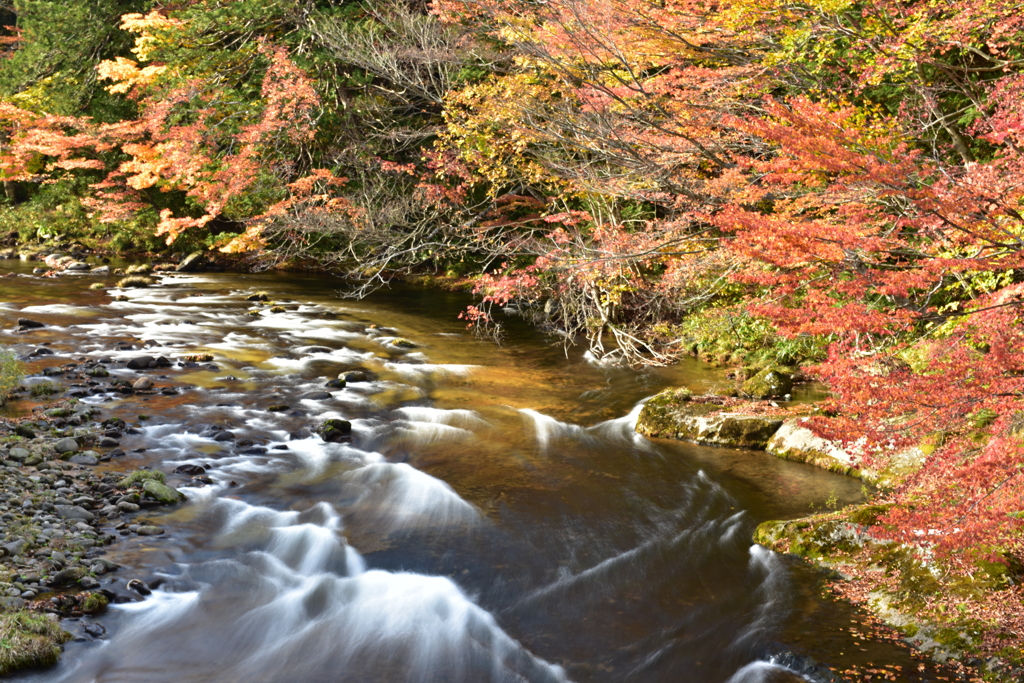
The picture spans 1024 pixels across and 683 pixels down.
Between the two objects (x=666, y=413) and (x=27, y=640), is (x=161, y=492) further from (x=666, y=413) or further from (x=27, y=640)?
(x=666, y=413)

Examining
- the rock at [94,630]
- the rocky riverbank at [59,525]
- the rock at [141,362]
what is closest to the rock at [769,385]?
the rocky riverbank at [59,525]

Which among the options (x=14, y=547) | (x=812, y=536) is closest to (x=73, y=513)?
(x=14, y=547)

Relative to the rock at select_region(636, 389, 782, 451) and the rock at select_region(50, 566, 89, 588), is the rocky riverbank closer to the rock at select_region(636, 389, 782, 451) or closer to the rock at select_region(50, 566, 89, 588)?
the rock at select_region(50, 566, 89, 588)

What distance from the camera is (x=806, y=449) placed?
784cm

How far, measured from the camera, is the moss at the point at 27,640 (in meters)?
4.01

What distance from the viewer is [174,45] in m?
16.9

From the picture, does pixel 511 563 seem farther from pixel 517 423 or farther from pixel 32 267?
pixel 32 267

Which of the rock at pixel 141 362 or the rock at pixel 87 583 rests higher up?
the rock at pixel 87 583

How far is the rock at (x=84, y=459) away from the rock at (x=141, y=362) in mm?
3754

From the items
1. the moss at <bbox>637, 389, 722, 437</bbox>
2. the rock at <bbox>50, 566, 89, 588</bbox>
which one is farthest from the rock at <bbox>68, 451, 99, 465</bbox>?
the moss at <bbox>637, 389, 722, 437</bbox>

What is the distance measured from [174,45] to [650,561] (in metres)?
16.8

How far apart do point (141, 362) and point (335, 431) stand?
13.0 feet

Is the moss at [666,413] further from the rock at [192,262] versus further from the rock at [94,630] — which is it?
the rock at [192,262]

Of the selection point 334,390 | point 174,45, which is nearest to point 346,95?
point 174,45
